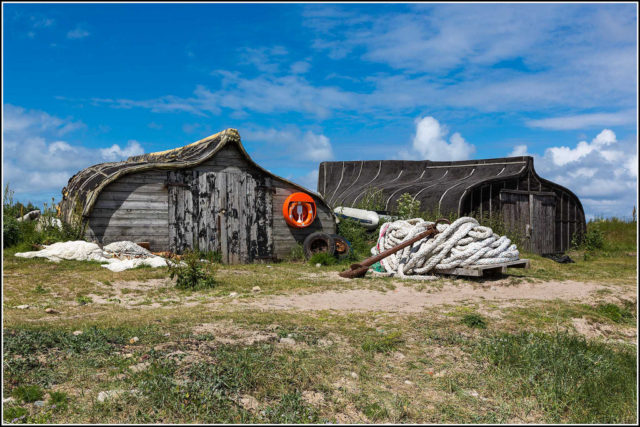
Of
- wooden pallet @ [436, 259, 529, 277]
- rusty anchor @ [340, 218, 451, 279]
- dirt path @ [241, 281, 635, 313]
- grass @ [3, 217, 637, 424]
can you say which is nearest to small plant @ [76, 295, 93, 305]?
grass @ [3, 217, 637, 424]

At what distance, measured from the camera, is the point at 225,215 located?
15.2m

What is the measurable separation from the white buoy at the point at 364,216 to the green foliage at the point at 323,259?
3687 mm

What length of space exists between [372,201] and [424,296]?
11.8m

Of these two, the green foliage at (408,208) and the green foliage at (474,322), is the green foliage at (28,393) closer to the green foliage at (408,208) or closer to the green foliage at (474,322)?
the green foliage at (474,322)

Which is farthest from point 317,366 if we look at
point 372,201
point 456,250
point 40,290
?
point 372,201

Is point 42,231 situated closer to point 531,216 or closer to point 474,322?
point 474,322

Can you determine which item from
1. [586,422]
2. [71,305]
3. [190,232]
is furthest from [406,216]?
[586,422]

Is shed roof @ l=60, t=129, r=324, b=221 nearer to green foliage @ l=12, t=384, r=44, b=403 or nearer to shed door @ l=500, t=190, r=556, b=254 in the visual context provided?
shed door @ l=500, t=190, r=556, b=254

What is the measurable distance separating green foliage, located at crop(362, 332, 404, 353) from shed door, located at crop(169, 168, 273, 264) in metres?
9.87

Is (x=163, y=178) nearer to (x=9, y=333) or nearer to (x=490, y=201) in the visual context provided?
(x=9, y=333)

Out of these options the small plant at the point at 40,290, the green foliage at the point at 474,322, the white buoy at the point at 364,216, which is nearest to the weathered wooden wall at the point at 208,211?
the white buoy at the point at 364,216

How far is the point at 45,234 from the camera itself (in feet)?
43.9

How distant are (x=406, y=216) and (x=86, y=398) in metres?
15.6

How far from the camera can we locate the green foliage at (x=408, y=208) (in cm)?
1862
